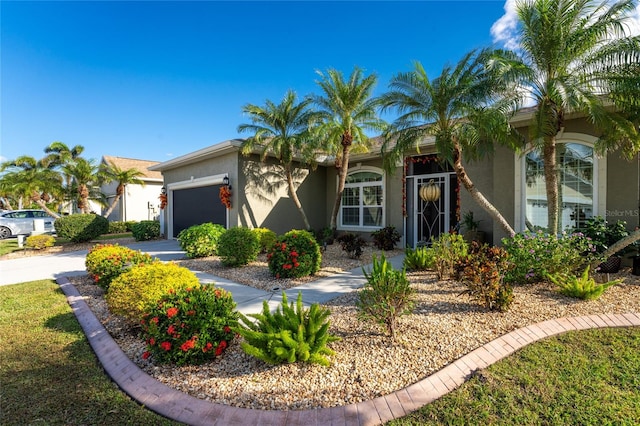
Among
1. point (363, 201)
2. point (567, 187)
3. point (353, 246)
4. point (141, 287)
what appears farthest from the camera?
point (363, 201)

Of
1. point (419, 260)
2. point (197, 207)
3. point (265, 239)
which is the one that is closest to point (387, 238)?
point (419, 260)

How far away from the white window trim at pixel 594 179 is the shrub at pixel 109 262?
A: 31.6 feet

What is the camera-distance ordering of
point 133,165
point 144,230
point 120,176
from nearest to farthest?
1. point 144,230
2. point 120,176
3. point 133,165

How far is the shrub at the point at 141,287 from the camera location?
4152mm

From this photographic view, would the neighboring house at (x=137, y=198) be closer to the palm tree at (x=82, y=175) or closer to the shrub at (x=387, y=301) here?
the palm tree at (x=82, y=175)

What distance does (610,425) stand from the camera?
243cm

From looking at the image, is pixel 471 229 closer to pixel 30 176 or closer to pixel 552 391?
pixel 552 391

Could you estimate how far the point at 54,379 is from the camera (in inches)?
127

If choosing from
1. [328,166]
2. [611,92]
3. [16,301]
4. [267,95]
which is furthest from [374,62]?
[16,301]

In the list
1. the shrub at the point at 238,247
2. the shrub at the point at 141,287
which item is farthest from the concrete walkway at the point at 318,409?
the shrub at the point at 238,247

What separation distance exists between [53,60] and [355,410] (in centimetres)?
1406

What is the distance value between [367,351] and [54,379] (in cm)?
348

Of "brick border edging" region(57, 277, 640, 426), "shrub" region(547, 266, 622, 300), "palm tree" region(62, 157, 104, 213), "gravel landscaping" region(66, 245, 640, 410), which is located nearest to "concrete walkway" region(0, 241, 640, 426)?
"brick border edging" region(57, 277, 640, 426)

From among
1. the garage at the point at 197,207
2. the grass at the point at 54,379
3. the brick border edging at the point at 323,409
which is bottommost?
the grass at the point at 54,379
